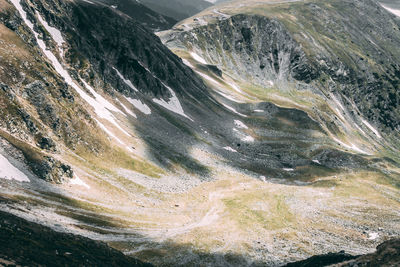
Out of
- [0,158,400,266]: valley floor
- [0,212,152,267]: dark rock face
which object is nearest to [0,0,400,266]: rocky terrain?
[0,158,400,266]: valley floor

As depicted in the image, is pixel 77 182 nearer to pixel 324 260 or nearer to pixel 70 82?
pixel 70 82

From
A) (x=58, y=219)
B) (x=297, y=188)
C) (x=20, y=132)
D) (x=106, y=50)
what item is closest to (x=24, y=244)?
(x=58, y=219)

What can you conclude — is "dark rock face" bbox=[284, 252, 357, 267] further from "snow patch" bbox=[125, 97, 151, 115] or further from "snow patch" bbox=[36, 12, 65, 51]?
"snow patch" bbox=[36, 12, 65, 51]

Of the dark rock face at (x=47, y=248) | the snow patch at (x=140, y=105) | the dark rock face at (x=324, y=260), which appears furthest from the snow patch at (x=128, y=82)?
the dark rock face at (x=324, y=260)

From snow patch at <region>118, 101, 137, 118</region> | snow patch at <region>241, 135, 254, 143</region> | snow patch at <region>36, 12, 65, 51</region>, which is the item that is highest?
snow patch at <region>36, 12, 65, 51</region>

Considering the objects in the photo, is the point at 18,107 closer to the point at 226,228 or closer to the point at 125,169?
the point at 125,169

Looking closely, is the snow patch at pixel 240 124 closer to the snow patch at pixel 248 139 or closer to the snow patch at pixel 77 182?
the snow patch at pixel 248 139

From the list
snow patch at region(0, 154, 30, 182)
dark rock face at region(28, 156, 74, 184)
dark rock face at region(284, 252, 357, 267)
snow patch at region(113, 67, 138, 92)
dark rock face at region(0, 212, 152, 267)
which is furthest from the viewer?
snow patch at region(113, 67, 138, 92)
